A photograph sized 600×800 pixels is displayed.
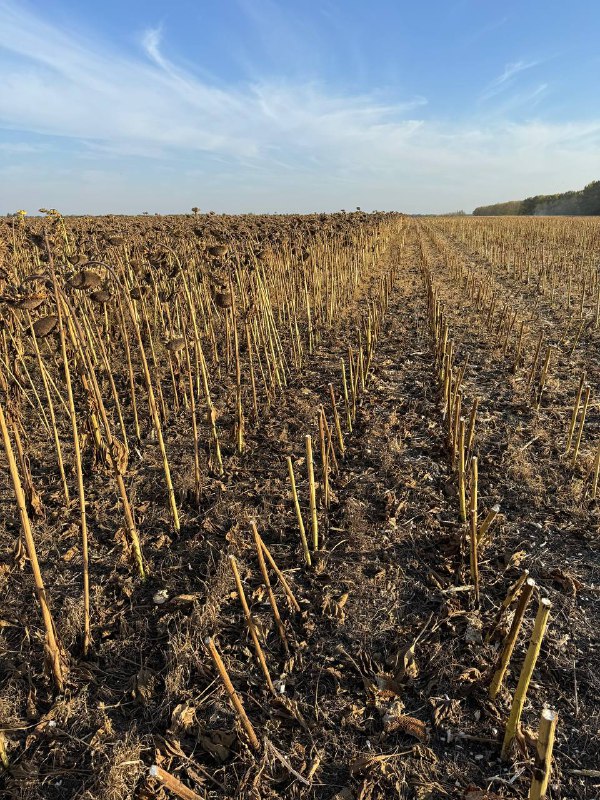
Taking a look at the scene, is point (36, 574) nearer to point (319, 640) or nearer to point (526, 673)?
point (319, 640)

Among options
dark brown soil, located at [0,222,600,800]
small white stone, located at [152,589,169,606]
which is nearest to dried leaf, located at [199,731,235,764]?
dark brown soil, located at [0,222,600,800]

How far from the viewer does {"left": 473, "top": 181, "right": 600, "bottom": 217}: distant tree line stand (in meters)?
58.3

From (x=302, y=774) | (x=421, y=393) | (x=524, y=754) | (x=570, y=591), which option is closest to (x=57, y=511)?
(x=302, y=774)

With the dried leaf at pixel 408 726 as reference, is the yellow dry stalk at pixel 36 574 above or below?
above

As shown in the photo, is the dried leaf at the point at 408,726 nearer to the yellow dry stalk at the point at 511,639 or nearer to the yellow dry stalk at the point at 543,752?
the yellow dry stalk at the point at 511,639

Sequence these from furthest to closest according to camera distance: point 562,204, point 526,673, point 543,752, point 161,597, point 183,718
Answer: point 562,204
point 161,597
point 183,718
point 526,673
point 543,752

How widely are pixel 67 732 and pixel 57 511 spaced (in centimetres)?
164

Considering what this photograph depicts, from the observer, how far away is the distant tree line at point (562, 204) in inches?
2296

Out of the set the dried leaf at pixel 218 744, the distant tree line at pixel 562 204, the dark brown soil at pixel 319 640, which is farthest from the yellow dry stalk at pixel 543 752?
the distant tree line at pixel 562 204

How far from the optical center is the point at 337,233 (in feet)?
36.6

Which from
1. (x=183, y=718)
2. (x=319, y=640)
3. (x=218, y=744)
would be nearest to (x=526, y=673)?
(x=319, y=640)

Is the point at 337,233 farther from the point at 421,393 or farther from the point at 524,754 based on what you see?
the point at 524,754

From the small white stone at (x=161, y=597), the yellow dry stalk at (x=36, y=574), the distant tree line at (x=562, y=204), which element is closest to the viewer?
the yellow dry stalk at (x=36, y=574)

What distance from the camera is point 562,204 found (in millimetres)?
64500
